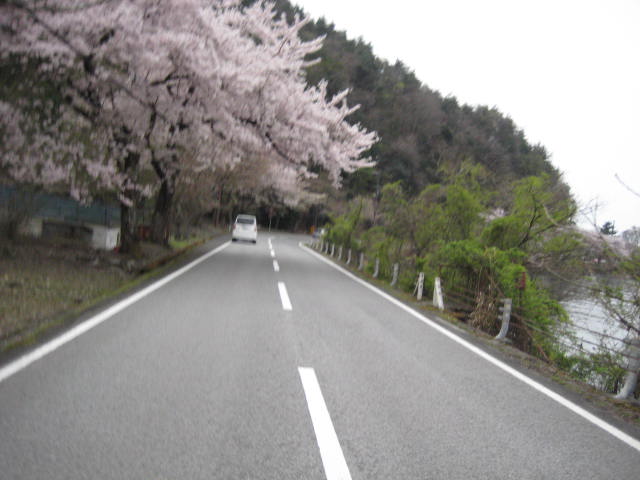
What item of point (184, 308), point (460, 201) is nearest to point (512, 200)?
point (460, 201)

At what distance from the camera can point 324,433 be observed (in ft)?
11.1

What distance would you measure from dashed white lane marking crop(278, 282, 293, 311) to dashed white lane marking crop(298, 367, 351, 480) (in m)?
3.73

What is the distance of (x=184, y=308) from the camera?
7.57 meters

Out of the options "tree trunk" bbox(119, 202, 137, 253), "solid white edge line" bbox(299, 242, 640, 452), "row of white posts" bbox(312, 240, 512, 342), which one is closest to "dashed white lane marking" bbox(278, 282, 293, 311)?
"solid white edge line" bbox(299, 242, 640, 452)

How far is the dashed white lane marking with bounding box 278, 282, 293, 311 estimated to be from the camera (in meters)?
8.36

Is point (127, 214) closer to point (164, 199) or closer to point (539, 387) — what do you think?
point (164, 199)

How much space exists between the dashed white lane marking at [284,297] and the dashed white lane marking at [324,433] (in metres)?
3.73

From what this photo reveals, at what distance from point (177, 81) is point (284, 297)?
244 inches

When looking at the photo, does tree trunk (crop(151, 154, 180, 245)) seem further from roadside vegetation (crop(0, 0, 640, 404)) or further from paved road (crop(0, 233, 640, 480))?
paved road (crop(0, 233, 640, 480))

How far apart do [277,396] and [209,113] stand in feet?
32.5

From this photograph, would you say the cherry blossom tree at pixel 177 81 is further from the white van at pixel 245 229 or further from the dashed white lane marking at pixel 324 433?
the white van at pixel 245 229

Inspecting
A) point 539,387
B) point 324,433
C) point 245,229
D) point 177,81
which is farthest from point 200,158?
point 245,229

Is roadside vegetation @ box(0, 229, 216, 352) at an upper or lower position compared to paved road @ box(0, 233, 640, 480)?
lower

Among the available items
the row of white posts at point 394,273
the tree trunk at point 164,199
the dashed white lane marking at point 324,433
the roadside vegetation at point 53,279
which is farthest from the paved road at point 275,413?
the tree trunk at point 164,199
